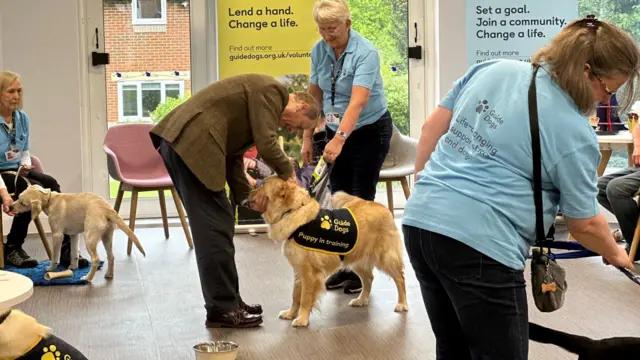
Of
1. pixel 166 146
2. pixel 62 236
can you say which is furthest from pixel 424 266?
pixel 62 236

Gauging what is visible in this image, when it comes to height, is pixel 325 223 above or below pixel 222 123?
below

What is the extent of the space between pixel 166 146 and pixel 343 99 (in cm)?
106

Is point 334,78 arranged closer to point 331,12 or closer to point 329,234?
point 331,12

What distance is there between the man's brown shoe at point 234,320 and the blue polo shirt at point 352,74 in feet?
3.66

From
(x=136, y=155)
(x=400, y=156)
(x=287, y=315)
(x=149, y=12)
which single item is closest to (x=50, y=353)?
(x=287, y=315)

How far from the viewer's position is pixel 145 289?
185 inches

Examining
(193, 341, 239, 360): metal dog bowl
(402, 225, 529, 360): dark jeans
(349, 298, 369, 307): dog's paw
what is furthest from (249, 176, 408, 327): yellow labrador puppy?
(402, 225, 529, 360): dark jeans

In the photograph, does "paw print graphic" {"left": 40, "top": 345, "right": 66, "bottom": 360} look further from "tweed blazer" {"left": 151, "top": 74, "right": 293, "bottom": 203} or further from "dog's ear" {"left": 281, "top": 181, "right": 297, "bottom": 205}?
"dog's ear" {"left": 281, "top": 181, "right": 297, "bottom": 205}

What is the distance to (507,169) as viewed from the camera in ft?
5.88

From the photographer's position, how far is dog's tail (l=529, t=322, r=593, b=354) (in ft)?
6.98

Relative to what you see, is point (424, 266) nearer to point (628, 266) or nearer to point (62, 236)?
point (628, 266)

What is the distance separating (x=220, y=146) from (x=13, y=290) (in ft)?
7.22

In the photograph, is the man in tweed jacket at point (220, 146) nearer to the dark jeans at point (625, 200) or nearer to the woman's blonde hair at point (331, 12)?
the woman's blonde hair at point (331, 12)

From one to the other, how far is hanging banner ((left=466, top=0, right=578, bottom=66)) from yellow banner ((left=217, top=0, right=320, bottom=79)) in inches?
54.2
